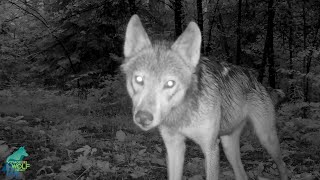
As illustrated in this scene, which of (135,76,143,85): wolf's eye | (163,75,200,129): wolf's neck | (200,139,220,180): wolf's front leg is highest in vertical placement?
(135,76,143,85): wolf's eye

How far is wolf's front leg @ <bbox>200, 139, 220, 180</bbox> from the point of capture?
3.58m

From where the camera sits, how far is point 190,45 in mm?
3590

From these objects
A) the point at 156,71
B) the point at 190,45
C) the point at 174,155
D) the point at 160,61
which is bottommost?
the point at 174,155

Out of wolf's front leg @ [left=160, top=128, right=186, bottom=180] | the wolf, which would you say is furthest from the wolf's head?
wolf's front leg @ [left=160, top=128, right=186, bottom=180]

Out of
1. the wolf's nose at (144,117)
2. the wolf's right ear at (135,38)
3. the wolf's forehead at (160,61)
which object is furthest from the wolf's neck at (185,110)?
the wolf's right ear at (135,38)

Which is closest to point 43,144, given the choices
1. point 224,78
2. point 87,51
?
point 224,78

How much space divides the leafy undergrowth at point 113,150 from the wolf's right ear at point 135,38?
182cm

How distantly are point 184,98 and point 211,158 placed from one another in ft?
2.92

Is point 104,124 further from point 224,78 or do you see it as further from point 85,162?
point 224,78

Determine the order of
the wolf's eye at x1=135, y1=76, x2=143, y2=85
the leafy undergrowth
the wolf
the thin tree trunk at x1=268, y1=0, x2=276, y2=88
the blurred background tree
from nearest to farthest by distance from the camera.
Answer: the wolf → the wolf's eye at x1=135, y1=76, x2=143, y2=85 → the leafy undergrowth → the blurred background tree → the thin tree trunk at x1=268, y1=0, x2=276, y2=88

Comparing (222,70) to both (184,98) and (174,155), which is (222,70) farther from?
(174,155)

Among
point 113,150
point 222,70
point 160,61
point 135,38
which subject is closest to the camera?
point 160,61

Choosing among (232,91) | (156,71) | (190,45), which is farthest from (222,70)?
(156,71)

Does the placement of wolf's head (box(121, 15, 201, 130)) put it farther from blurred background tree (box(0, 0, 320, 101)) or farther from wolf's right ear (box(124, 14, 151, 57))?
blurred background tree (box(0, 0, 320, 101))
